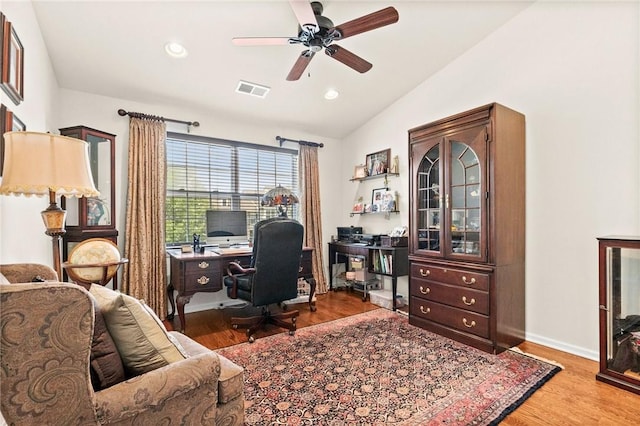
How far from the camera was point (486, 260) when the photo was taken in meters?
2.61

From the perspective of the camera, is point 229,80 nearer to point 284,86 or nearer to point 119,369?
point 284,86

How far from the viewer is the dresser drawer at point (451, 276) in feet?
8.68

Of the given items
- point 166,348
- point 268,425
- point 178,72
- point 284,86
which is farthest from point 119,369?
point 284,86

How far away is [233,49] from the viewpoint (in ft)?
9.46

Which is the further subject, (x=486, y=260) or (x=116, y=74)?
(x=116, y=74)

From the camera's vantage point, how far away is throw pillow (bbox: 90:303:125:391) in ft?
3.43

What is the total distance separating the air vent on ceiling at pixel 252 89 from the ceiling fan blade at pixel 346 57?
1224mm

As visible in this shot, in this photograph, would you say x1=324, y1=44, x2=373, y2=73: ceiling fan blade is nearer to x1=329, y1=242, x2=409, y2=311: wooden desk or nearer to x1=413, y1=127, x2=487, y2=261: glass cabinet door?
x1=413, y1=127, x2=487, y2=261: glass cabinet door

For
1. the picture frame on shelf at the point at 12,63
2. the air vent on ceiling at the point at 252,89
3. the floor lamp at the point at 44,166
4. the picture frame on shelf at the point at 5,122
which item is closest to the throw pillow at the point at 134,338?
the floor lamp at the point at 44,166

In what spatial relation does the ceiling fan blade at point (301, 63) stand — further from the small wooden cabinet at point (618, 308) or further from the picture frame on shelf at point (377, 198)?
the small wooden cabinet at point (618, 308)

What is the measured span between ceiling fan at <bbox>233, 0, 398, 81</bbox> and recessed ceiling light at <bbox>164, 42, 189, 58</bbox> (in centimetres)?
77

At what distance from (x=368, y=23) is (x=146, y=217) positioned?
9.35 ft

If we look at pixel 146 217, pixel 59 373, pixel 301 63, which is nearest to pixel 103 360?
pixel 59 373

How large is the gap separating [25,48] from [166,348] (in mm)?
2075
